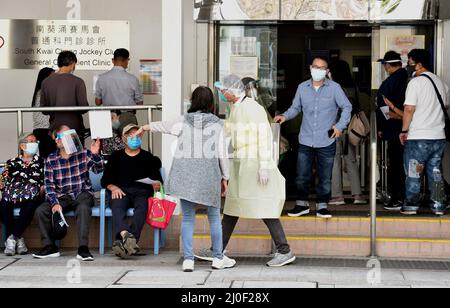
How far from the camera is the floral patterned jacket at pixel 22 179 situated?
9.70 metres

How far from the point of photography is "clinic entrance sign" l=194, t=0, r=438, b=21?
1110cm

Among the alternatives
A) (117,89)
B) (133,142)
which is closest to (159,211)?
(133,142)

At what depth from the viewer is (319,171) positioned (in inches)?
383

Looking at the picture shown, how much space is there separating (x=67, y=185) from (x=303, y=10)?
359 centimetres

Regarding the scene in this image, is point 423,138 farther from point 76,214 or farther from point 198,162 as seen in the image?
point 76,214

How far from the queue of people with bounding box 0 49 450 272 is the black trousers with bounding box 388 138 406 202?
1cm

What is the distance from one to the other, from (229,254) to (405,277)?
1.88 meters

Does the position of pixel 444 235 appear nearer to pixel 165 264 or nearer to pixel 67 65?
pixel 165 264

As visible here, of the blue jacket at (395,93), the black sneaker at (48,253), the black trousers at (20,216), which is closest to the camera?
the black sneaker at (48,253)

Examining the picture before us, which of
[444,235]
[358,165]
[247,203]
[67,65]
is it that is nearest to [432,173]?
[444,235]

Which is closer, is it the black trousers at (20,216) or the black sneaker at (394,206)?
the black trousers at (20,216)

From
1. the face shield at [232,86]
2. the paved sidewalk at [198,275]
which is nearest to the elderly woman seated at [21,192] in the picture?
the paved sidewalk at [198,275]

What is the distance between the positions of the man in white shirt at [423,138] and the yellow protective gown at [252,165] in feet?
5.62

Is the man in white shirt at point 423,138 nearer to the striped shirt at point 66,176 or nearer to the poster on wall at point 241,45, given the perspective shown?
the poster on wall at point 241,45
